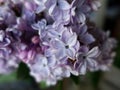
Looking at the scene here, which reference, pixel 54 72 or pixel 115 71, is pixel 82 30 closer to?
pixel 54 72

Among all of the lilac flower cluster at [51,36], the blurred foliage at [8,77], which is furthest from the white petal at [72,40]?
the blurred foliage at [8,77]

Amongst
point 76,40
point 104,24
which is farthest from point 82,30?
point 104,24

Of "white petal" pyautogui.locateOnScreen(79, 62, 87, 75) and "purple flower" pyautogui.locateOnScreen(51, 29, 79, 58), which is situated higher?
"purple flower" pyautogui.locateOnScreen(51, 29, 79, 58)

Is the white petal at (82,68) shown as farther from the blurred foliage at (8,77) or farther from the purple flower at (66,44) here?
the blurred foliage at (8,77)

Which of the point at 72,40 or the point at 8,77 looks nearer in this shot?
the point at 72,40

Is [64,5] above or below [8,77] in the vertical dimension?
above

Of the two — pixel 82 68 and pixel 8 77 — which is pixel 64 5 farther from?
pixel 8 77

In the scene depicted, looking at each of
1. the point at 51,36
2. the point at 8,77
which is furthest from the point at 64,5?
the point at 8,77

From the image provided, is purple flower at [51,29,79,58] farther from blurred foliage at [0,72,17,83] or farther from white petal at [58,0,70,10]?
blurred foliage at [0,72,17,83]

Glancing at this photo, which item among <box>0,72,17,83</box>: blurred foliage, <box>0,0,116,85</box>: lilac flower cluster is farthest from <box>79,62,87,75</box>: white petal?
<box>0,72,17,83</box>: blurred foliage
